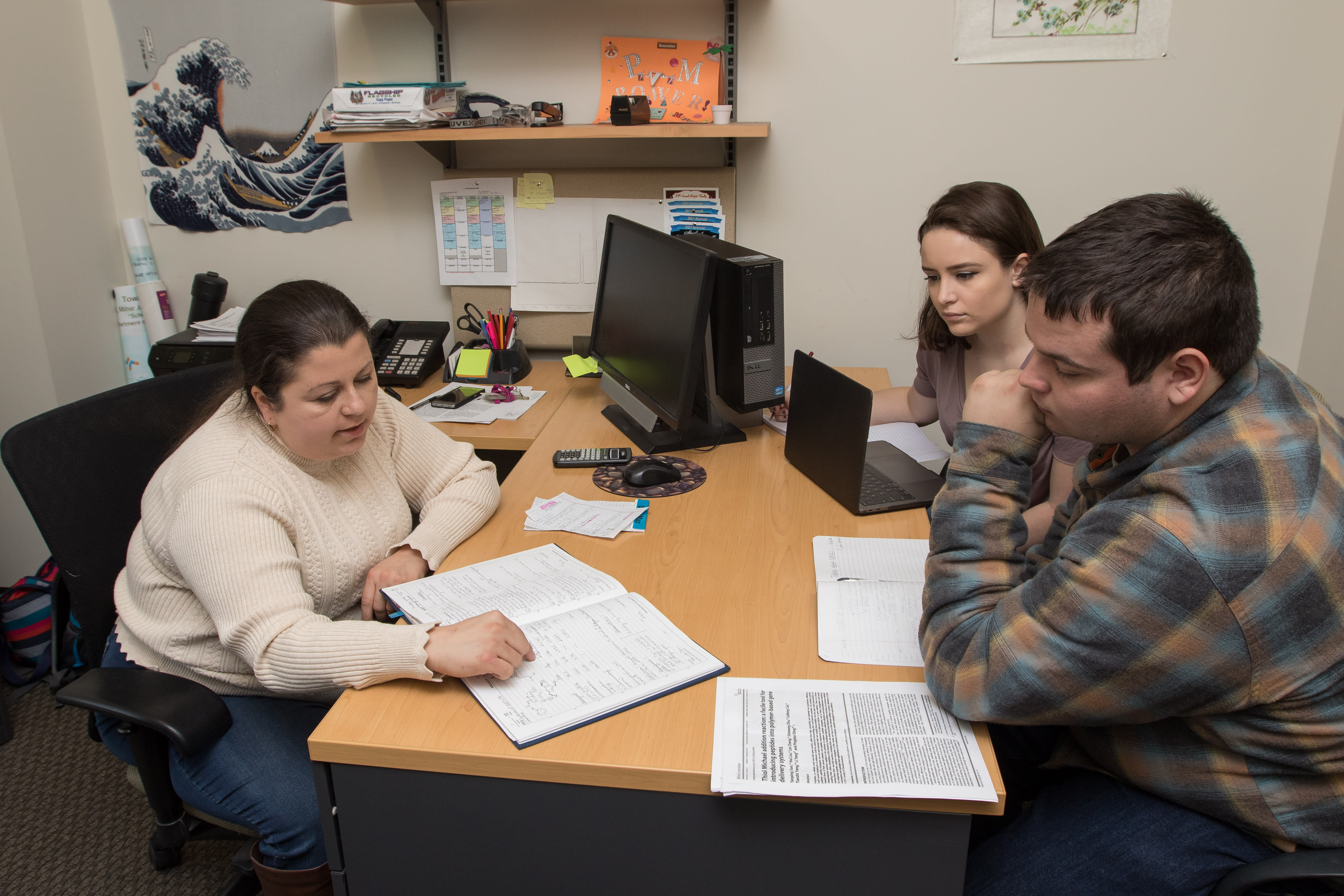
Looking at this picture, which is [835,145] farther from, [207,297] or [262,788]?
[262,788]

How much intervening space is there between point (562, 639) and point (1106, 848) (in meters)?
0.67

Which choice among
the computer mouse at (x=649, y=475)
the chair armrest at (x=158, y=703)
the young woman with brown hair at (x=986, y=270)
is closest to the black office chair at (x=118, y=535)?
the chair armrest at (x=158, y=703)

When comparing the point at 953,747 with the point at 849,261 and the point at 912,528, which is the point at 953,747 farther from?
the point at 849,261

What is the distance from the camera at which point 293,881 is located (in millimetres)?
1188

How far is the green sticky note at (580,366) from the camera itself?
2.33m

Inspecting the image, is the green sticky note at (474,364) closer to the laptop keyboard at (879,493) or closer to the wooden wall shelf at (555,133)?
the wooden wall shelf at (555,133)

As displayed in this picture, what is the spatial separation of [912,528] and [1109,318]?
653 mm

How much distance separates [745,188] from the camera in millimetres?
2439

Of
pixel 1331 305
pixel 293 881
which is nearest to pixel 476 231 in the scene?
pixel 293 881

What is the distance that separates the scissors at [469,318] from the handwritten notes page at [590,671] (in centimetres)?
158

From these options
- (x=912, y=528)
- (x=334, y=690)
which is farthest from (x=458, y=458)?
(x=912, y=528)

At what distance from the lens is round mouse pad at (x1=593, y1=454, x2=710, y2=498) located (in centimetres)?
162

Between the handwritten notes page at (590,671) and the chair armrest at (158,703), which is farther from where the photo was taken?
the chair armrest at (158,703)

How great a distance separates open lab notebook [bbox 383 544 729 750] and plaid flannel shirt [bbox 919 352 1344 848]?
333 millimetres
